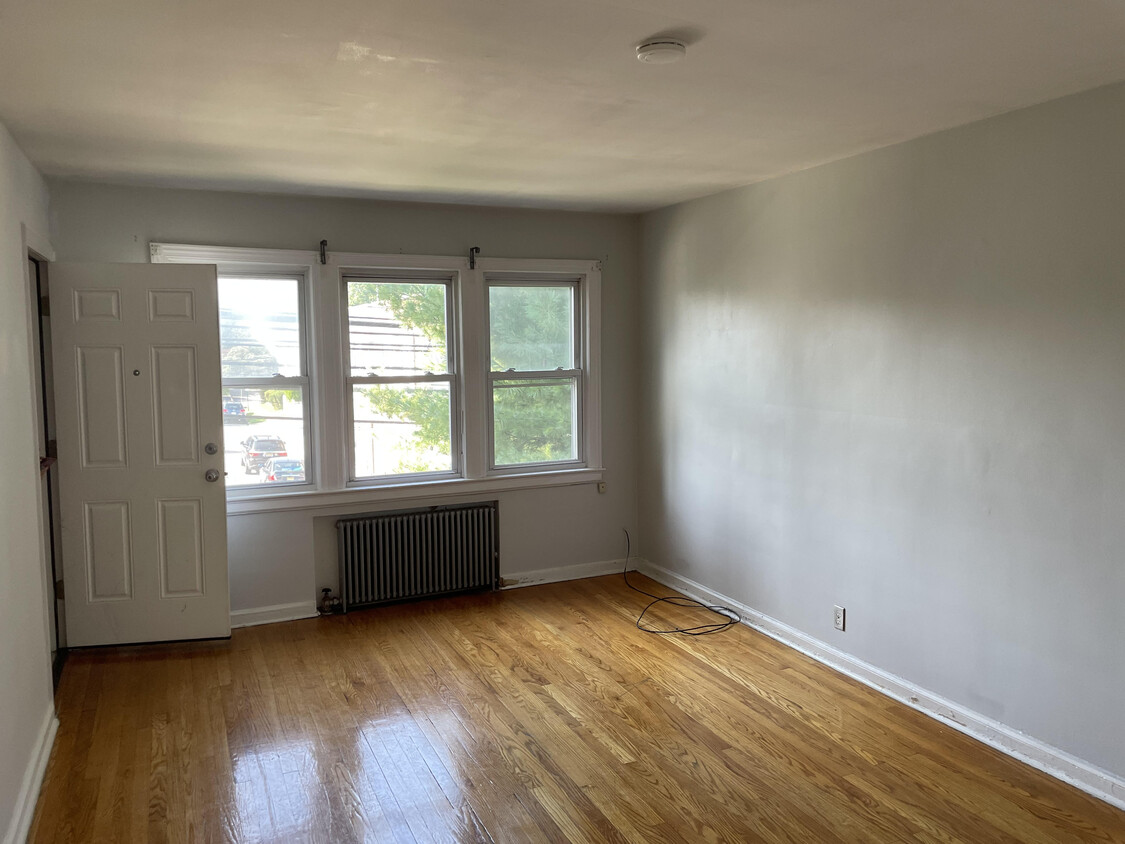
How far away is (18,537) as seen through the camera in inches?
111

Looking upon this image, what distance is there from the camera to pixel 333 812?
2.72 meters

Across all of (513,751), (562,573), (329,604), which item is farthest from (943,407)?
(329,604)

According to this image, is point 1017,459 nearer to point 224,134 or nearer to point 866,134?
point 866,134

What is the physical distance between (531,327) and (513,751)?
2864mm

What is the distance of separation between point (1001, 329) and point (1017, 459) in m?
0.49

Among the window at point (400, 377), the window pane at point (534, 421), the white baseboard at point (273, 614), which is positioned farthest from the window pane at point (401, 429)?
the white baseboard at point (273, 614)

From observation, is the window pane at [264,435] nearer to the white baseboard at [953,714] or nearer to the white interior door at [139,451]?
the white interior door at [139,451]

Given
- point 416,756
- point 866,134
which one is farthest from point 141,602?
point 866,134

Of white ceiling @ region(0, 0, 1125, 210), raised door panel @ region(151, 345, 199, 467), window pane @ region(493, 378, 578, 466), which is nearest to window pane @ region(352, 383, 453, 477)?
window pane @ region(493, 378, 578, 466)

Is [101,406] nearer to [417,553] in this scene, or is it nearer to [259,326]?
[259,326]

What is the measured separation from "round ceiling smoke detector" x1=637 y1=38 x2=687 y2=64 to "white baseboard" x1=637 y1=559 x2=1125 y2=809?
2.72 metres

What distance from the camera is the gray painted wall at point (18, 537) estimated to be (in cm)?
253

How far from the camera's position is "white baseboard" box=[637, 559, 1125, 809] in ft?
9.18

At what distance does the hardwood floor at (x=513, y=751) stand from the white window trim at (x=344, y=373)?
0.89 meters
